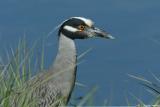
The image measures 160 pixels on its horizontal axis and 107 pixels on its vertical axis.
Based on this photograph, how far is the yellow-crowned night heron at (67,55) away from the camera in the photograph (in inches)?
306

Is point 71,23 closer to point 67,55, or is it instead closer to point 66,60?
point 67,55

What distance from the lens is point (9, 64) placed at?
4.32 meters

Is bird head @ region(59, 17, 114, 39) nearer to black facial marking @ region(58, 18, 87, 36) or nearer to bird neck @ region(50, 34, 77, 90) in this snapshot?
black facial marking @ region(58, 18, 87, 36)

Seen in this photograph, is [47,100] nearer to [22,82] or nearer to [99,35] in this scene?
[99,35]

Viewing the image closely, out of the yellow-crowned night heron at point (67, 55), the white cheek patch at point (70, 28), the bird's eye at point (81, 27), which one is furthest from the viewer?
the bird's eye at point (81, 27)

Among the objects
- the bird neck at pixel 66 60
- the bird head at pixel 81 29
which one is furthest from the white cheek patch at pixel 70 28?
the bird neck at pixel 66 60

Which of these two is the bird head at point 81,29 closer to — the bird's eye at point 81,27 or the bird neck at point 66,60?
the bird's eye at point 81,27

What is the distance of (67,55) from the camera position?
8.52 meters

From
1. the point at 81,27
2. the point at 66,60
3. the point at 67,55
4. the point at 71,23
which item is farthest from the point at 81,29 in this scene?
the point at 66,60

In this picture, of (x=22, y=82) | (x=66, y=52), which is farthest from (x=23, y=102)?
(x=66, y=52)

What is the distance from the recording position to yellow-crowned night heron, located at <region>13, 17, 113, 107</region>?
306 inches

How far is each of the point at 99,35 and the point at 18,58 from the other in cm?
448

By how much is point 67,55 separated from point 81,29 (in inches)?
22.8

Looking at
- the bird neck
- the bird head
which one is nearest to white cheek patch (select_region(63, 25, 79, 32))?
the bird head
